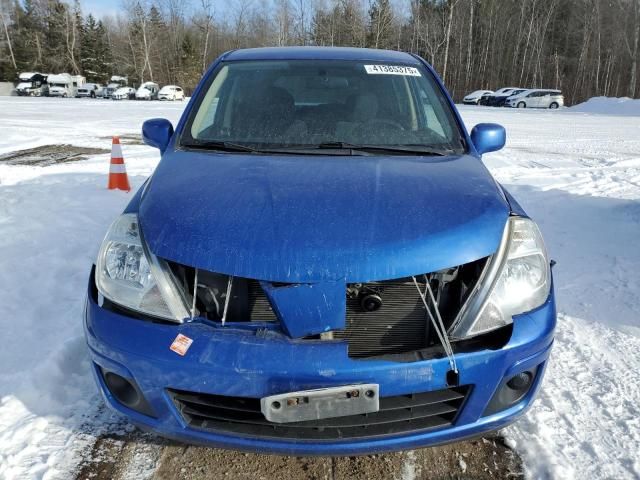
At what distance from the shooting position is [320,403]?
1520mm

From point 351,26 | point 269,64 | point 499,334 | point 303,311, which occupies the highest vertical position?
point 351,26

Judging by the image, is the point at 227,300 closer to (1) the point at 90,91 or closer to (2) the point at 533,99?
(2) the point at 533,99

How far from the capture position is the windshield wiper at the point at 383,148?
2.47m

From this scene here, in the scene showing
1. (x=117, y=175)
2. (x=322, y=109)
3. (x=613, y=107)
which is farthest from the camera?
(x=613, y=107)

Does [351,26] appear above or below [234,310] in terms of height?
above

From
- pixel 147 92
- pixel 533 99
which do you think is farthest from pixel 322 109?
pixel 147 92

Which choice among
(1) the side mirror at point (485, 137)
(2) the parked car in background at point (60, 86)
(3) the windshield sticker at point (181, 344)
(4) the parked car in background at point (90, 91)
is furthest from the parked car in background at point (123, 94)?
(3) the windshield sticker at point (181, 344)

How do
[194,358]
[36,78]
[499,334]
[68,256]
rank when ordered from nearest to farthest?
[194,358] < [499,334] < [68,256] < [36,78]

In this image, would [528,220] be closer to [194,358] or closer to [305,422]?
[305,422]

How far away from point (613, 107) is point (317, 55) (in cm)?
3355

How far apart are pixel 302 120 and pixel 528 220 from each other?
4.30 feet

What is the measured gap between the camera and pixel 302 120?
106 inches

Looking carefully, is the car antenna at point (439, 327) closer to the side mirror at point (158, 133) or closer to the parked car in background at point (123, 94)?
the side mirror at point (158, 133)

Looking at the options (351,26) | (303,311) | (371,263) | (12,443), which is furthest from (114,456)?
(351,26)
